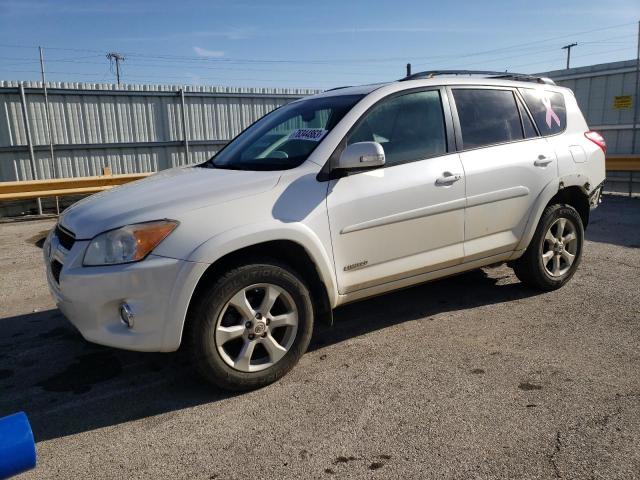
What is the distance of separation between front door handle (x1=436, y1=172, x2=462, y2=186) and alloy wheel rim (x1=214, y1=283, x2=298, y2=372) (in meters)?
1.39

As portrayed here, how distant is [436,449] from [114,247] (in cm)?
193

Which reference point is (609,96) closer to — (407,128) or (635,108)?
(635,108)

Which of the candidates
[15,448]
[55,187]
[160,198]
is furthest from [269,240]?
[55,187]

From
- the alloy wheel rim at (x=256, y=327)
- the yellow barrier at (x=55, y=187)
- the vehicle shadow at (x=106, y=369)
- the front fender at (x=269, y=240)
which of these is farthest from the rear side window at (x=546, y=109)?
the yellow barrier at (x=55, y=187)

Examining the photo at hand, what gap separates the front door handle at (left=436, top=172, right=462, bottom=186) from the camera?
12.3ft

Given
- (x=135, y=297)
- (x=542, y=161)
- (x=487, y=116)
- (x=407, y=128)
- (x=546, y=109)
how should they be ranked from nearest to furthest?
(x=135, y=297) → (x=407, y=128) → (x=487, y=116) → (x=542, y=161) → (x=546, y=109)

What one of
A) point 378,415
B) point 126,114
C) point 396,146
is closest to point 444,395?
point 378,415

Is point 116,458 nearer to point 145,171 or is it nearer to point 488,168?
point 488,168

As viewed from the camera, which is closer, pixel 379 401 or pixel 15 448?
pixel 15 448

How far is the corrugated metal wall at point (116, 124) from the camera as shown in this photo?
1177 centimetres

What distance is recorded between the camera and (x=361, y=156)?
10.7 ft

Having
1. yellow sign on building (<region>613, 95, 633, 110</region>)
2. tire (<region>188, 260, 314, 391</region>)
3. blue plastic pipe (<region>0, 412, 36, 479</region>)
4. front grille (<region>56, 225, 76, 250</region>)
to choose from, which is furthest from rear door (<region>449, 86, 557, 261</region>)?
yellow sign on building (<region>613, 95, 633, 110</region>)

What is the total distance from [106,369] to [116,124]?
10818 millimetres

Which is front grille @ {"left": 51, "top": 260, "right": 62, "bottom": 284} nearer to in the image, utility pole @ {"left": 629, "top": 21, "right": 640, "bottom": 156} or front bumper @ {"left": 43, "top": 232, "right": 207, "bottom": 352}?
front bumper @ {"left": 43, "top": 232, "right": 207, "bottom": 352}
